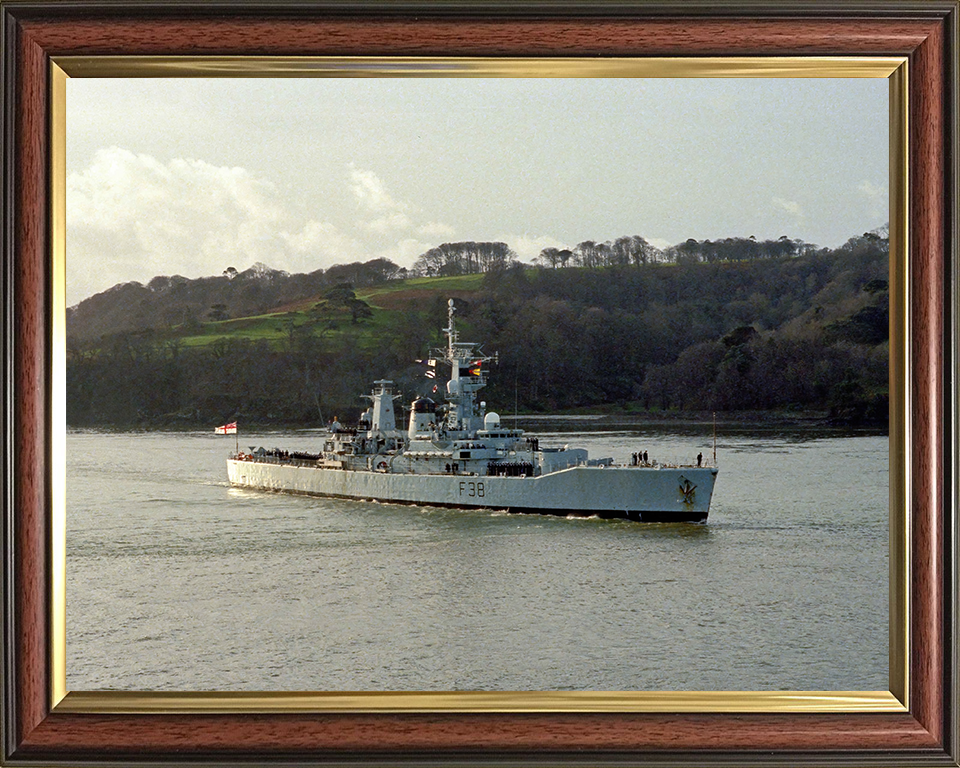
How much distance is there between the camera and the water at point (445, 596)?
314 cm

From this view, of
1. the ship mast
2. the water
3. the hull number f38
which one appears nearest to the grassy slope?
the ship mast

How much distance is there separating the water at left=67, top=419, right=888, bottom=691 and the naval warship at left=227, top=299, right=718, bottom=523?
33cm

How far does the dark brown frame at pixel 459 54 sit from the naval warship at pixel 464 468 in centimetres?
114

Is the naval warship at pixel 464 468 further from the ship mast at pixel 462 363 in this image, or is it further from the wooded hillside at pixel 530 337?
the wooded hillside at pixel 530 337

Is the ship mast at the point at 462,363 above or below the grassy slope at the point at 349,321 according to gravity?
below

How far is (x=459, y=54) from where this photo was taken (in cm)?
306

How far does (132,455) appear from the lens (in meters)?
3.65

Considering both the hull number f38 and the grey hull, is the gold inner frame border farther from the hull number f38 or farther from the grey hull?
the hull number f38

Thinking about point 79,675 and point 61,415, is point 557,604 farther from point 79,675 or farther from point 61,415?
point 61,415

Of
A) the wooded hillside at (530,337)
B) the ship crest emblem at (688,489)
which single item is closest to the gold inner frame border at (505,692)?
the wooded hillside at (530,337)

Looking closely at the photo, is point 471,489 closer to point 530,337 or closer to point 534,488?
point 534,488

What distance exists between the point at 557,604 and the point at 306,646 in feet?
3.41

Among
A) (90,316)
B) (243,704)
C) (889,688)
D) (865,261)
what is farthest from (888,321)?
(90,316)

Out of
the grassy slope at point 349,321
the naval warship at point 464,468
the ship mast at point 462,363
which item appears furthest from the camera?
the naval warship at point 464,468
